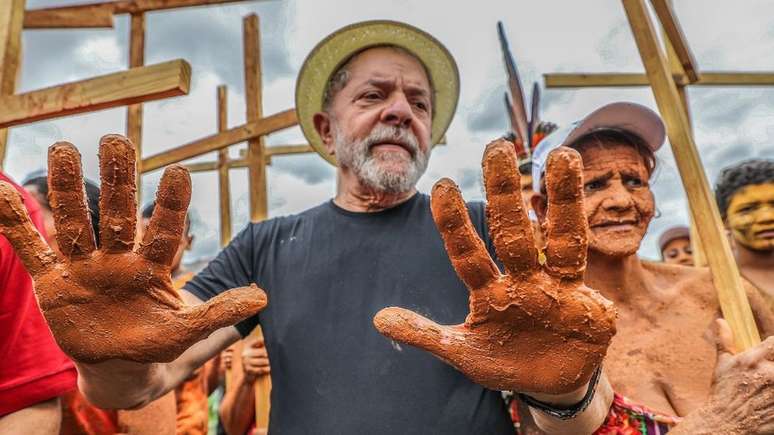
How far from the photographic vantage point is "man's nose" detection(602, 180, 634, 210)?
1.80 meters

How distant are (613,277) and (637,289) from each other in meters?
0.12

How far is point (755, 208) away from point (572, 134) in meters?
1.46

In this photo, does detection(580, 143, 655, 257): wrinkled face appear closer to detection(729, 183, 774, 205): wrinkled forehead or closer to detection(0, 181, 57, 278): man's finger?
detection(729, 183, 774, 205): wrinkled forehead

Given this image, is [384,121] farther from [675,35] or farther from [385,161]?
[675,35]

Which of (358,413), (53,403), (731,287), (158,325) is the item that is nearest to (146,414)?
(53,403)

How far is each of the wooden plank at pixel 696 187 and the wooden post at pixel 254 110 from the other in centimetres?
234

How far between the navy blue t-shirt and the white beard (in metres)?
0.08

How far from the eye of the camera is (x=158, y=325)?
1.05 m

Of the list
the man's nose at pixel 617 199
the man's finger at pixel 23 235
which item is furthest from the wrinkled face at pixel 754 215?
the man's finger at pixel 23 235

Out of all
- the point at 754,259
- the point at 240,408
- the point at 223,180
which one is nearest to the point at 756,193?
the point at 754,259

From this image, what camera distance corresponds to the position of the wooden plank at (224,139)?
3.51 m

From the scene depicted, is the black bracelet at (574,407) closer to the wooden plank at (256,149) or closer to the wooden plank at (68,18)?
the wooden plank at (256,149)

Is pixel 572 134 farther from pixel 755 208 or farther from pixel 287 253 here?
pixel 755 208

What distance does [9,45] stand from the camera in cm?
151
